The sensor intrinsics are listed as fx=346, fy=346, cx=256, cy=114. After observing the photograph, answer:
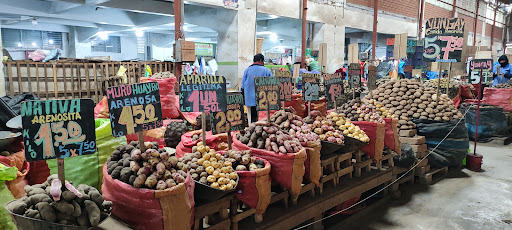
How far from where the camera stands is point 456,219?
3.89m

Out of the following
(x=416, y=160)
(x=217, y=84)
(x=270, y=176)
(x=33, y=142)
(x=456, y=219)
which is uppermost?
(x=217, y=84)

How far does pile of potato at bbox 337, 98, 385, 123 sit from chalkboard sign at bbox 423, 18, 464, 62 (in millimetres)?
2981

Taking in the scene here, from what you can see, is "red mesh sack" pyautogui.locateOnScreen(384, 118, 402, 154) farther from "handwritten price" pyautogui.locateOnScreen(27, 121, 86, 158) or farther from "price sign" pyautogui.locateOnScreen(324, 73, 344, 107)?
"handwritten price" pyautogui.locateOnScreen(27, 121, 86, 158)

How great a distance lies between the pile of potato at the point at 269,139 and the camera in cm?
298

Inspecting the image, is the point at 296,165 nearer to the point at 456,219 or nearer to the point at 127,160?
the point at 127,160

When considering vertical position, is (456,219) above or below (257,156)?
below

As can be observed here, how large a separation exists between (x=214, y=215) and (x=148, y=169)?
2.37 feet

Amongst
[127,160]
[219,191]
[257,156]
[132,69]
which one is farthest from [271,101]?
[132,69]

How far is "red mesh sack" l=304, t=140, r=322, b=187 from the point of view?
3229 millimetres

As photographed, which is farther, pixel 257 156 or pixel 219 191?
pixel 257 156

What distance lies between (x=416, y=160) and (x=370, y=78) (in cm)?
140

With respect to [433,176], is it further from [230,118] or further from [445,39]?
[230,118]

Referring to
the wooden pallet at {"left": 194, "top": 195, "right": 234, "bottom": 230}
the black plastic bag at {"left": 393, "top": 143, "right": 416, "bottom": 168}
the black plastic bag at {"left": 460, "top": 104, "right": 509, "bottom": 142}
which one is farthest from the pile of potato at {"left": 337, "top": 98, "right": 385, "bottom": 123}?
the black plastic bag at {"left": 460, "top": 104, "right": 509, "bottom": 142}

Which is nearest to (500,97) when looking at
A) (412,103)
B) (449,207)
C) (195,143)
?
(412,103)
